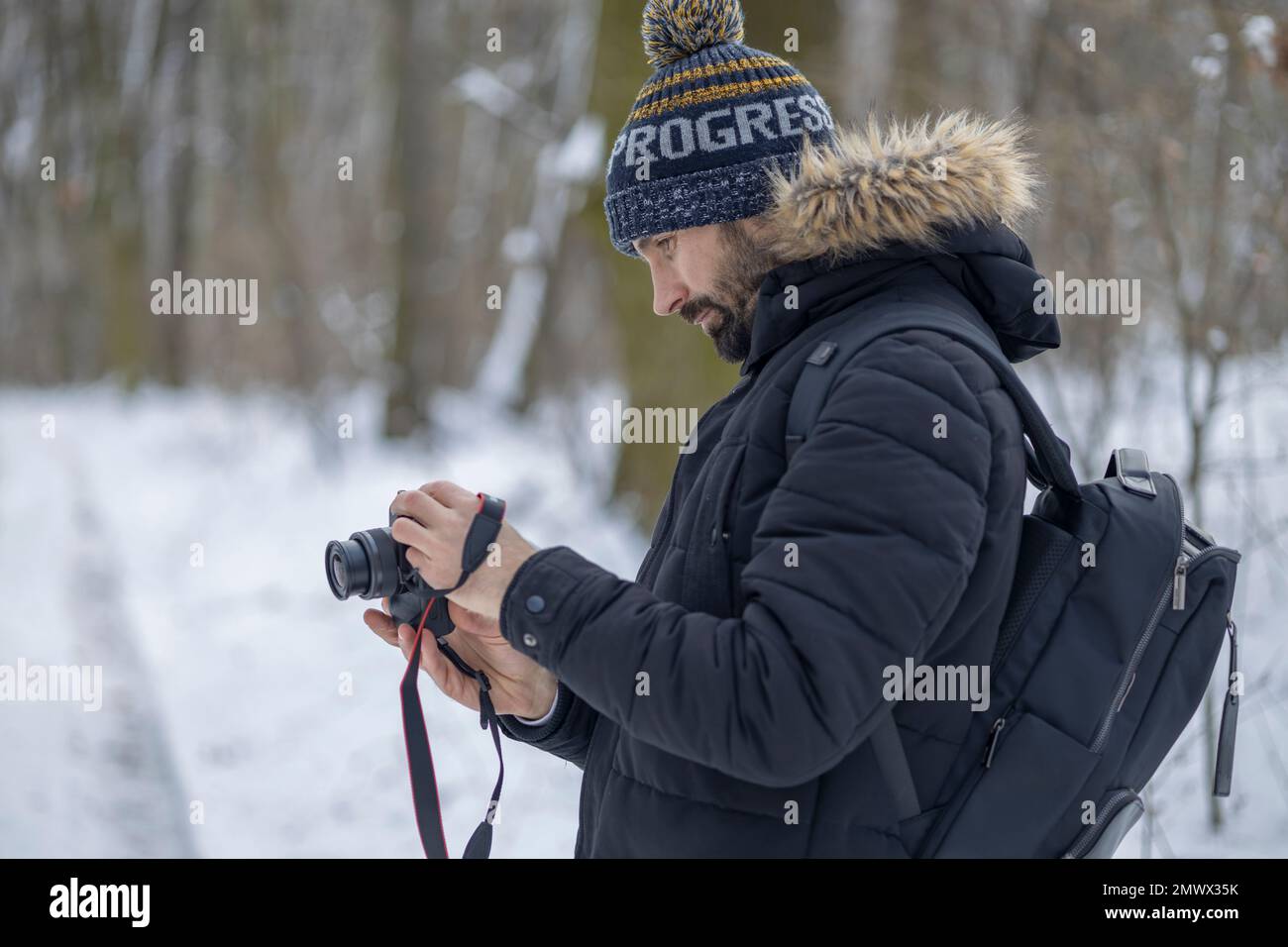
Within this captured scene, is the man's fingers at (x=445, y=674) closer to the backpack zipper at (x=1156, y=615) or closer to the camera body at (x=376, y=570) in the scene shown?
the camera body at (x=376, y=570)

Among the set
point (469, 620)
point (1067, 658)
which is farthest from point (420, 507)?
point (1067, 658)

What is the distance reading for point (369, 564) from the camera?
1996mm

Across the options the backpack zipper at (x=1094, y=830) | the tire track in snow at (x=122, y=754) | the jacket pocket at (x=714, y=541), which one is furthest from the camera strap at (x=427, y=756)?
the tire track in snow at (x=122, y=754)

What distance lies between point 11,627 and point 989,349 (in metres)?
7.63

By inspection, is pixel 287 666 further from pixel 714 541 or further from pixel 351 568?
pixel 714 541

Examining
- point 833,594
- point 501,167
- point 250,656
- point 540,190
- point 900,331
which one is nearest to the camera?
point 833,594

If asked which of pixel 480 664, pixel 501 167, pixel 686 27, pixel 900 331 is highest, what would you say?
pixel 501 167

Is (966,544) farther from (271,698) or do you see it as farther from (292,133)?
(292,133)

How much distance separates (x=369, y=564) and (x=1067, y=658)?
3.58 feet

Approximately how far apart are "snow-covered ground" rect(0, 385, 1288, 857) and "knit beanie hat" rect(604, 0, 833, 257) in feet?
8.60

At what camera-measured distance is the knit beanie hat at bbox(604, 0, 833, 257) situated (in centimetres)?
195

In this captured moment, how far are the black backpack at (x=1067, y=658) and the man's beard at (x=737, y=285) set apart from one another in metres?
0.24

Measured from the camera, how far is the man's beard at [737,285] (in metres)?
1.94

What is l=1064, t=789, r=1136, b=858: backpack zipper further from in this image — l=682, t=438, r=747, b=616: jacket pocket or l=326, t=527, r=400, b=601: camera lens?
l=326, t=527, r=400, b=601: camera lens
